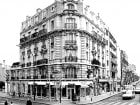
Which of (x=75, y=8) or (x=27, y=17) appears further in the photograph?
(x=27, y=17)

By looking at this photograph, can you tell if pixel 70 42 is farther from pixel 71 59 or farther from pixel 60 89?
pixel 60 89

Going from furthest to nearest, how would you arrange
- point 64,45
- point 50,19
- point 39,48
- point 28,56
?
point 28,56, point 39,48, point 50,19, point 64,45

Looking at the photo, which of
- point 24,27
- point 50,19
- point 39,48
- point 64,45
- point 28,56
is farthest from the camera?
point 24,27

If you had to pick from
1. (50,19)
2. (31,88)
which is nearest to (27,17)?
(50,19)

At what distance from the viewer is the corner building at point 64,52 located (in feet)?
148

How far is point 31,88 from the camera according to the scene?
54.1 m

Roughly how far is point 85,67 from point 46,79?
26.0ft

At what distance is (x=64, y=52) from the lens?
1802 inches

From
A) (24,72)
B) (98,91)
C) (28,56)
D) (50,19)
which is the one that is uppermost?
(50,19)

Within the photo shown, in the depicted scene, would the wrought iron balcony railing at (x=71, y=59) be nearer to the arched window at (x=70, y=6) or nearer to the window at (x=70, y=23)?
the window at (x=70, y=23)

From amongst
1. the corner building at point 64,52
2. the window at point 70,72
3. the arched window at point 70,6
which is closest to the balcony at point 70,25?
the corner building at point 64,52

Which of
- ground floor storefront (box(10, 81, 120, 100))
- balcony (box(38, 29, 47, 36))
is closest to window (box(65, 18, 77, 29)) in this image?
balcony (box(38, 29, 47, 36))

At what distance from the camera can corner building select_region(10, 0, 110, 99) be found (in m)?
45.2

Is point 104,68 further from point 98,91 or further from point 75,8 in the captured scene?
point 75,8
